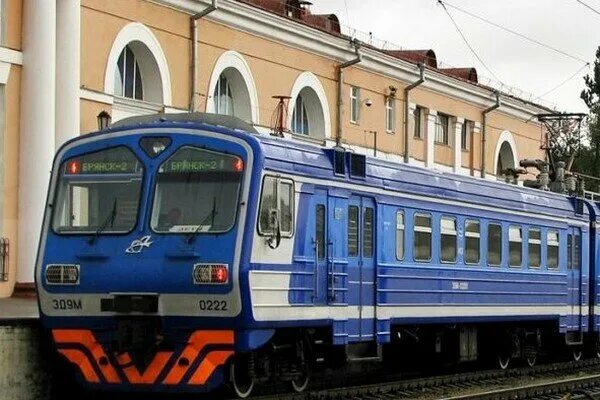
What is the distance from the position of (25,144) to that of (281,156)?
1097 centimetres

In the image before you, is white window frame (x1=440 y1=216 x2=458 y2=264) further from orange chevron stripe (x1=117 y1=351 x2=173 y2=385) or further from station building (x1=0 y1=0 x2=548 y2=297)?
station building (x1=0 y1=0 x2=548 y2=297)

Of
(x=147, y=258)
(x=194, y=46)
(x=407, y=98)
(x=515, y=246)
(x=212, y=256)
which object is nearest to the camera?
(x=212, y=256)

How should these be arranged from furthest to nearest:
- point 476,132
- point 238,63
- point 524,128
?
point 524,128 < point 476,132 < point 238,63

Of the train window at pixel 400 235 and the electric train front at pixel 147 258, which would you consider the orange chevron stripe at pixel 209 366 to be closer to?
the electric train front at pixel 147 258

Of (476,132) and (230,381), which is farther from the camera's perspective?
(476,132)

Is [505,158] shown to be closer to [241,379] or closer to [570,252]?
[570,252]

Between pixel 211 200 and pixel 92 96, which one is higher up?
pixel 92 96

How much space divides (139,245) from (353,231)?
3313 mm

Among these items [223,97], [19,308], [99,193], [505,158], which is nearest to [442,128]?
[505,158]

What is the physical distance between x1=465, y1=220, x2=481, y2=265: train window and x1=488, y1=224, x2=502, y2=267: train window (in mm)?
423

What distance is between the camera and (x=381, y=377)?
21.3 meters

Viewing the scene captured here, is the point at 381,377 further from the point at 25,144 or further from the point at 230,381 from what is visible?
the point at 25,144

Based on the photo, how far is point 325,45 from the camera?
35219 millimetres

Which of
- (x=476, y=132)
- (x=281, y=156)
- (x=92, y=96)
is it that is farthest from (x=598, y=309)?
(x=476, y=132)
